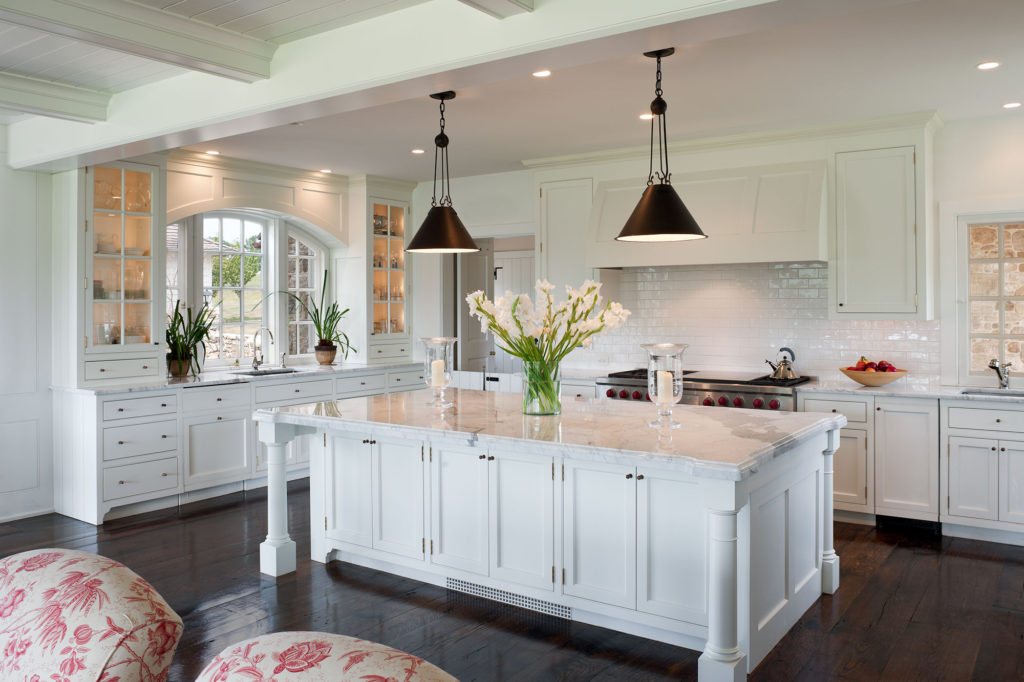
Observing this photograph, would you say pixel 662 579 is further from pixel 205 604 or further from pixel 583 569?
pixel 205 604

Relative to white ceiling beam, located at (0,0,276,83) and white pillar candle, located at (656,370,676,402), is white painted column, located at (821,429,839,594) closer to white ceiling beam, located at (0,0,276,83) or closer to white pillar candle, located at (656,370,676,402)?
white pillar candle, located at (656,370,676,402)

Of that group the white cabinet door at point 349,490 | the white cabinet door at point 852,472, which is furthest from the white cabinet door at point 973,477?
the white cabinet door at point 349,490

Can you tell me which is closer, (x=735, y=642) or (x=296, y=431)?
(x=735, y=642)

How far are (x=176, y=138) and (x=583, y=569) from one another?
128 inches

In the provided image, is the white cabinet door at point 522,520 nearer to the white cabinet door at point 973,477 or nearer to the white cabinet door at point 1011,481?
the white cabinet door at point 973,477

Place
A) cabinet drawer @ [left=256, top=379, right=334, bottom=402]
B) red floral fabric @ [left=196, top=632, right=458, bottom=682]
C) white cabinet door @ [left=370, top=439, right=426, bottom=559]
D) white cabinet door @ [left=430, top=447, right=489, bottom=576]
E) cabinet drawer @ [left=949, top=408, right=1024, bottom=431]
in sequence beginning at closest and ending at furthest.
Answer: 1. red floral fabric @ [left=196, top=632, right=458, bottom=682]
2. white cabinet door @ [left=430, top=447, right=489, bottom=576]
3. white cabinet door @ [left=370, top=439, right=426, bottom=559]
4. cabinet drawer @ [left=949, top=408, right=1024, bottom=431]
5. cabinet drawer @ [left=256, top=379, right=334, bottom=402]

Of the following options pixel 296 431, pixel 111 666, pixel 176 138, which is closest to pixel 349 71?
pixel 176 138

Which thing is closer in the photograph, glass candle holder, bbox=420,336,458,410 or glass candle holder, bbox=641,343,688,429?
glass candle holder, bbox=641,343,688,429

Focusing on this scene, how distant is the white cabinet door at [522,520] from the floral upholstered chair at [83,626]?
2.22 meters

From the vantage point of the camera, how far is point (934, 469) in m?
4.88

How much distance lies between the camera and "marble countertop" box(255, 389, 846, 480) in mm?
2835

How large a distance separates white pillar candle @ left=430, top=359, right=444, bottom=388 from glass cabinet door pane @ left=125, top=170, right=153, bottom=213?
9.60ft

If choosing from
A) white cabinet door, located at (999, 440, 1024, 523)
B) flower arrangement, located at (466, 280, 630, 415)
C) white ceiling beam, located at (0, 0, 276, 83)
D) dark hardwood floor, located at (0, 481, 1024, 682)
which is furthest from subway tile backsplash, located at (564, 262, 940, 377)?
white ceiling beam, located at (0, 0, 276, 83)

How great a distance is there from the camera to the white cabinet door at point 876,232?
5152mm
